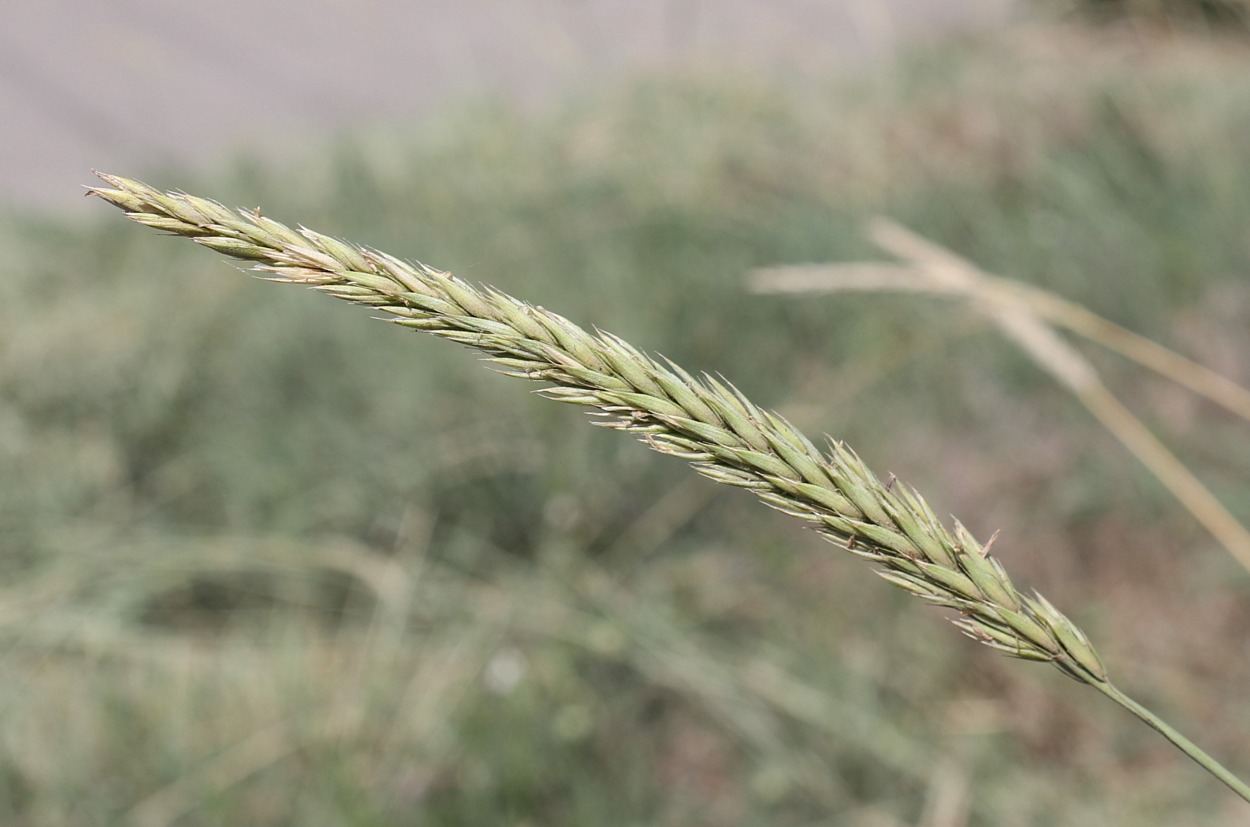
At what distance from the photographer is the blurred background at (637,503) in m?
2.05

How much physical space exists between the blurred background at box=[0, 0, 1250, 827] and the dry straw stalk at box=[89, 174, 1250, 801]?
1362mm

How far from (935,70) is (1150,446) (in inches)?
165

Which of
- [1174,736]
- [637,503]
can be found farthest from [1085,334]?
[637,503]

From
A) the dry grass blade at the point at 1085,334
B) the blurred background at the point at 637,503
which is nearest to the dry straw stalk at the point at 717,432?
the dry grass blade at the point at 1085,334

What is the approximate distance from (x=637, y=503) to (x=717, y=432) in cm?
211

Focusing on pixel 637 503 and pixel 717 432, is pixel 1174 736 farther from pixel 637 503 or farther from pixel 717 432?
pixel 637 503

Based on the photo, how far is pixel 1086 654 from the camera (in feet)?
1.94

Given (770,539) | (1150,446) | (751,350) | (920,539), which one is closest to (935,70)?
(751,350)

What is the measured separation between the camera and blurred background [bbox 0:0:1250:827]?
6.73 ft

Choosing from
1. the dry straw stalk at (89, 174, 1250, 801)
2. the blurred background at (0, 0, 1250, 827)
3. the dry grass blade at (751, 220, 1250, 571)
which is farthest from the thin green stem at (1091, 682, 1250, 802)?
the blurred background at (0, 0, 1250, 827)

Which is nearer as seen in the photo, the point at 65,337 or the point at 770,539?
the point at 770,539

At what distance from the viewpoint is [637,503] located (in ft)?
8.87

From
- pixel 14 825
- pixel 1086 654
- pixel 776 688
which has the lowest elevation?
pixel 14 825

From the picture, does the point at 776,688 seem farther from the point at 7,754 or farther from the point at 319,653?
the point at 7,754
